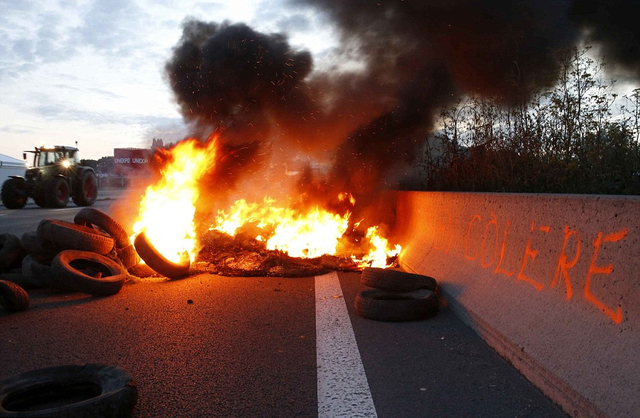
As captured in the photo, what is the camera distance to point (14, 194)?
25.1 m

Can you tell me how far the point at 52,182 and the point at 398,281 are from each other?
76.6 ft

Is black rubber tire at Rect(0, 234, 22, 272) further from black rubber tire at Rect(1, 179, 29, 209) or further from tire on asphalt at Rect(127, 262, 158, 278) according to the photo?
black rubber tire at Rect(1, 179, 29, 209)

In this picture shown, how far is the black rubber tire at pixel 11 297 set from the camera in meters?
5.76

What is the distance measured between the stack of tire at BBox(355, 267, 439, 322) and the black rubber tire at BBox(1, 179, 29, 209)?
23.8 metres

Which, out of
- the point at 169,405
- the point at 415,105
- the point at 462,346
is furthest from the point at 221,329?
the point at 415,105

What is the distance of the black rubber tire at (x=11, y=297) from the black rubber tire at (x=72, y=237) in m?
1.42

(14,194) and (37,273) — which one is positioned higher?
(14,194)

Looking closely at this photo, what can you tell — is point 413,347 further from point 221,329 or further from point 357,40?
point 357,40

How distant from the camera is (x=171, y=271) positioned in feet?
25.8

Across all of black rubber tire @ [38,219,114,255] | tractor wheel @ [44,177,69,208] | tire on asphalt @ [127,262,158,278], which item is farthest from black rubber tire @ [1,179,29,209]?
black rubber tire @ [38,219,114,255]

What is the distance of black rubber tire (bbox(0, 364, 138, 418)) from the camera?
301cm

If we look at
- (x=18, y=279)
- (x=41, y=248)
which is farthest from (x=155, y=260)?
(x=18, y=279)

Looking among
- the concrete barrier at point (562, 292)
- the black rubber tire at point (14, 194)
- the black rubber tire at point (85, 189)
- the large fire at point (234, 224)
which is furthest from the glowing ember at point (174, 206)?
the black rubber tire at point (85, 189)

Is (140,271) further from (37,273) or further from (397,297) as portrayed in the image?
(397,297)
